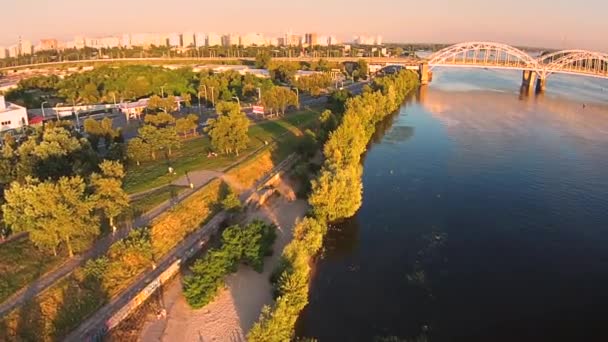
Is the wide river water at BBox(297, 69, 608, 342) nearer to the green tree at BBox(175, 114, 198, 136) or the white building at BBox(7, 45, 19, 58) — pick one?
the green tree at BBox(175, 114, 198, 136)

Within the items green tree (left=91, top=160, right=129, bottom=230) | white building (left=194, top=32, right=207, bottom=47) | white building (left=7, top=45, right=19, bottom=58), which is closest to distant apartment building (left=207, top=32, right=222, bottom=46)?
white building (left=194, top=32, right=207, bottom=47)

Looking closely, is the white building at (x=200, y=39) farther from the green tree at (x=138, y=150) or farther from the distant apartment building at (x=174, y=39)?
the green tree at (x=138, y=150)

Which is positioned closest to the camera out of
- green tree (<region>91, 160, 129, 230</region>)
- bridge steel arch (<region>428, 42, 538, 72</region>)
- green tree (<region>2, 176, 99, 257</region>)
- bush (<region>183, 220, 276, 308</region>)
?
bush (<region>183, 220, 276, 308</region>)

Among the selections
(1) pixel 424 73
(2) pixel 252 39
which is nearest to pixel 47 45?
(2) pixel 252 39

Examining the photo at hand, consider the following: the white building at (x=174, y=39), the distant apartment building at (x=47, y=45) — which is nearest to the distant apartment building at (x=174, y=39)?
the white building at (x=174, y=39)

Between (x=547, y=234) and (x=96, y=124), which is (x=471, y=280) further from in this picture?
(x=96, y=124)
